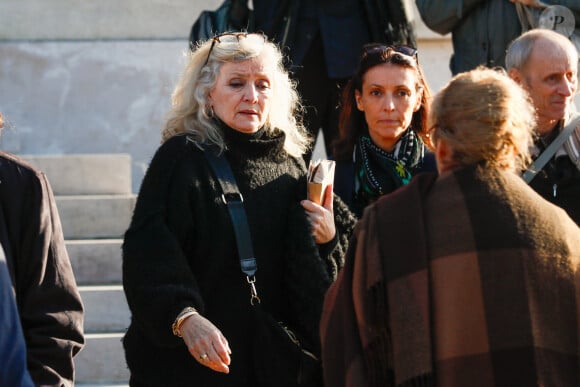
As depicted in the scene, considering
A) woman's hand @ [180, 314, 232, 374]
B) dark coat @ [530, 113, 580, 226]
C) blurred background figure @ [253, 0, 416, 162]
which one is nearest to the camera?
woman's hand @ [180, 314, 232, 374]

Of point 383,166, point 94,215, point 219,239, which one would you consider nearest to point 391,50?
point 383,166

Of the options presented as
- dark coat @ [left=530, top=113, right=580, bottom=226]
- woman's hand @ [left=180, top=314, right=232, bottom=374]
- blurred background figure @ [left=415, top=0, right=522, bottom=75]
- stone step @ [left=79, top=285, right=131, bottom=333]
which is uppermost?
blurred background figure @ [left=415, top=0, right=522, bottom=75]

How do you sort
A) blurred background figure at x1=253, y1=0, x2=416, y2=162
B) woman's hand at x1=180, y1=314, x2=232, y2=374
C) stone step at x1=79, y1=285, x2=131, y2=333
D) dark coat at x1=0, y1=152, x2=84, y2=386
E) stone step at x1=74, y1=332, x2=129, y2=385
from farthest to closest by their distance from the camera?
stone step at x1=79, y1=285, x2=131, y2=333 → blurred background figure at x1=253, y1=0, x2=416, y2=162 → stone step at x1=74, y1=332, x2=129, y2=385 → woman's hand at x1=180, y1=314, x2=232, y2=374 → dark coat at x1=0, y1=152, x2=84, y2=386

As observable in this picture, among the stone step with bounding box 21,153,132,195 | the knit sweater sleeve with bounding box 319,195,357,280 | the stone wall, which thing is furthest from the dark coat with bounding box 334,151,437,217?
the stone wall

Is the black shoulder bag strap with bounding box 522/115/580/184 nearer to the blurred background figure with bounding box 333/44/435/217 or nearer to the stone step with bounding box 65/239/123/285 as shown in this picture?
the blurred background figure with bounding box 333/44/435/217

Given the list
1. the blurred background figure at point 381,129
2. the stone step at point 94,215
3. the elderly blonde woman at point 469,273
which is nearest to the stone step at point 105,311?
the stone step at point 94,215

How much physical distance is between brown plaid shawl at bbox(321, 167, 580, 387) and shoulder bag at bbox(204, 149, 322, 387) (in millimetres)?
654

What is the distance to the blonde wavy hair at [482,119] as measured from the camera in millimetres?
3488

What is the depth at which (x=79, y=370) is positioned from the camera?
246 inches

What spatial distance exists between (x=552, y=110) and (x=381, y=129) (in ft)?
2.16

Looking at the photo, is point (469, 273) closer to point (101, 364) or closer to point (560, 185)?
point (560, 185)

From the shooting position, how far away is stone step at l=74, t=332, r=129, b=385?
6.24 m

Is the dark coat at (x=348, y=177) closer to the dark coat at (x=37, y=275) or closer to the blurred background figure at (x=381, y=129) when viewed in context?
the blurred background figure at (x=381, y=129)

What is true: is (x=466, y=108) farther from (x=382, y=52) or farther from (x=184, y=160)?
(x=382, y=52)
